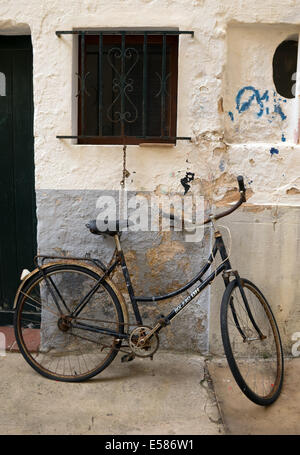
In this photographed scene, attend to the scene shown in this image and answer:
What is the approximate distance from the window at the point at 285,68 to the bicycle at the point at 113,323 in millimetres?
1020

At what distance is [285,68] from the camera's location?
3178mm

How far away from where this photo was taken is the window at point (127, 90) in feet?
10.4

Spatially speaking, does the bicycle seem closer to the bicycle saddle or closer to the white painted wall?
the bicycle saddle

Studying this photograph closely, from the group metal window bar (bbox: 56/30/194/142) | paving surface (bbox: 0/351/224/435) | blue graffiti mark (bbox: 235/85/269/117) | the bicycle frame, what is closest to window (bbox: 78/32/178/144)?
metal window bar (bbox: 56/30/194/142)

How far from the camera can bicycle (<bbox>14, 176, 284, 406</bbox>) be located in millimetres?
2787

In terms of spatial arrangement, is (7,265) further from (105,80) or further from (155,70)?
(155,70)

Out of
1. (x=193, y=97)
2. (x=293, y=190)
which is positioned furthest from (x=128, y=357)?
(x=193, y=97)

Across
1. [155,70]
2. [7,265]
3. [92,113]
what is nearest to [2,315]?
[7,265]

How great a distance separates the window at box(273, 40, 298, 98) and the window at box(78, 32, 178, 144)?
76 centimetres

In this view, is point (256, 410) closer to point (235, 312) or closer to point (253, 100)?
point (235, 312)

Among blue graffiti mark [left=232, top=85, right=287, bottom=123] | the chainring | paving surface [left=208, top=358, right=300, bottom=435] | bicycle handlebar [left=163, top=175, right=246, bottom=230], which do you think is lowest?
paving surface [left=208, top=358, right=300, bottom=435]

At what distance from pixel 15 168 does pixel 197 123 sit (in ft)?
5.15

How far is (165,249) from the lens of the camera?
3.22 m

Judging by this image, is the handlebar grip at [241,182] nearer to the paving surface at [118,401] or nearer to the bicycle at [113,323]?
the bicycle at [113,323]
